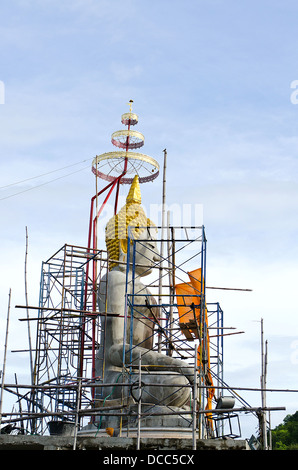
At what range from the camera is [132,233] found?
2286cm

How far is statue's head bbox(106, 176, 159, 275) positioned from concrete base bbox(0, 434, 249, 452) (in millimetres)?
7970

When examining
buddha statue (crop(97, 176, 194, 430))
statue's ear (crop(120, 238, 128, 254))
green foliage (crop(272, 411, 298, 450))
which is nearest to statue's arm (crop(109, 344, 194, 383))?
buddha statue (crop(97, 176, 194, 430))

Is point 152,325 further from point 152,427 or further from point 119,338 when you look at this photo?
point 152,427

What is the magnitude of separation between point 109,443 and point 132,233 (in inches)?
358

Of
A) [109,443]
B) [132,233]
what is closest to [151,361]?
[109,443]

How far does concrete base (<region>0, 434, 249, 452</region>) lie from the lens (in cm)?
1470

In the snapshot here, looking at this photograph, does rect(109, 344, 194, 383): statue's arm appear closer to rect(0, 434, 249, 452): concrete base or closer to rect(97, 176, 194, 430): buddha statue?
rect(97, 176, 194, 430): buddha statue

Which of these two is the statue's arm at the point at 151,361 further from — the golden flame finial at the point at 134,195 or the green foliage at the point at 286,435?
the green foliage at the point at 286,435

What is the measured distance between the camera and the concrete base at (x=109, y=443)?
1470cm

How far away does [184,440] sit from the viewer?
1488 centimetres

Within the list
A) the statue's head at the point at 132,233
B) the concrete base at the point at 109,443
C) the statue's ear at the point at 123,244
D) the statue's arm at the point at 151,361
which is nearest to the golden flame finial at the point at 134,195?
the statue's head at the point at 132,233
